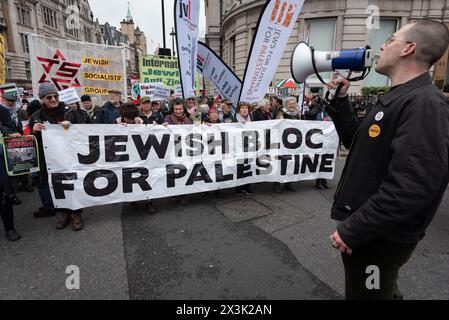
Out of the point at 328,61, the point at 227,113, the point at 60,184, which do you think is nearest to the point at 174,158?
the point at 60,184

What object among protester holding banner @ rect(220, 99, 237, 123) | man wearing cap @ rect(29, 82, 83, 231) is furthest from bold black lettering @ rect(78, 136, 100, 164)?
protester holding banner @ rect(220, 99, 237, 123)

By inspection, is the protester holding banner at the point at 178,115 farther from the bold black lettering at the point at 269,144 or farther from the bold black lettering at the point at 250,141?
the bold black lettering at the point at 269,144

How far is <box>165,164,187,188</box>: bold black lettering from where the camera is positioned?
14.9ft

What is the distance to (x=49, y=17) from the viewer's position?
51.0 meters

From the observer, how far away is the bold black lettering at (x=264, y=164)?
5223 mm

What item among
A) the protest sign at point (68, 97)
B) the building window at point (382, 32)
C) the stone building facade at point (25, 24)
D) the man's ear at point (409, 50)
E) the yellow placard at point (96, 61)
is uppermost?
the stone building facade at point (25, 24)

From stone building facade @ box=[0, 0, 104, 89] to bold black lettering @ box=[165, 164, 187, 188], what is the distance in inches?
1394

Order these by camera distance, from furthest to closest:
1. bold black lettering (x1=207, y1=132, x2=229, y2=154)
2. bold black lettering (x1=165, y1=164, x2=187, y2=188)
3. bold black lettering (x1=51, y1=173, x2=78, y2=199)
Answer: bold black lettering (x1=207, y1=132, x2=229, y2=154) → bold black lettering (x1=165, y1=164, x2=187, y2=188) → bold black lettering (x1=51, y1=173, x2=78, y2=199)

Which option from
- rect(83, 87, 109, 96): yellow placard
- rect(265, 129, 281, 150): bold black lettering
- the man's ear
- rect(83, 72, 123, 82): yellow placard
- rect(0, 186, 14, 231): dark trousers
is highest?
rect(83, 72, 123, 82): yellow placard

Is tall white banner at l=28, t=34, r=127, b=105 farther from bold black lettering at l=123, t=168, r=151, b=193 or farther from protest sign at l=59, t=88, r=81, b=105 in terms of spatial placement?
bold black lettering at l=123, t=168, r=151, b=193

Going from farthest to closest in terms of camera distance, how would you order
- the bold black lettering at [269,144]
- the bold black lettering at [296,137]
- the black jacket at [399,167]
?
the bold black lettering at [296,137]
the bold black lettering at [269,144]
the black jacket at [399,167]

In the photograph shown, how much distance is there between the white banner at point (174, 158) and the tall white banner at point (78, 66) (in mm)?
2902

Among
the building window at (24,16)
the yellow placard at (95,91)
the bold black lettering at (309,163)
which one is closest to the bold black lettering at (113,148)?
the bold black lettering at (309,163)

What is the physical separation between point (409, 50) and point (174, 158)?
3.66 m
